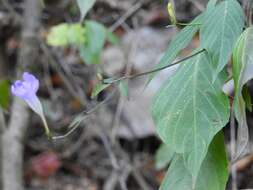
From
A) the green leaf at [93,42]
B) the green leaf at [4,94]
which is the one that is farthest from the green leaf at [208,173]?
the green leaf at [93,42]

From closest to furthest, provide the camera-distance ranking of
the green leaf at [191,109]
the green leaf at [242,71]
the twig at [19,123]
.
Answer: the green leaf at [242,71] < the green leaf at [191,109] < the twig at [19,123]

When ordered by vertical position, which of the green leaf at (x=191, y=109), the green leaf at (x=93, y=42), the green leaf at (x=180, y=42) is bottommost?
the green leaf at (x=93, y=42)

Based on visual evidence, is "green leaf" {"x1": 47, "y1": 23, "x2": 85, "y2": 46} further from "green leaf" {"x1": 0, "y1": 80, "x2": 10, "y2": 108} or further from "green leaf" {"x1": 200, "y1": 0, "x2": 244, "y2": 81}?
"green leaf" {"x1": 200, "y1": 0, "x2": 244, "y2": 81}

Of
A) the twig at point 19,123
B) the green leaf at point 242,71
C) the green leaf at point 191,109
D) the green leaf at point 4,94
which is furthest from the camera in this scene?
the twig at point 19,123

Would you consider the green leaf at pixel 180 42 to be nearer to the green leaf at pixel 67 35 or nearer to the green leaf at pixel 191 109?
the green leaf at pixel 191 109

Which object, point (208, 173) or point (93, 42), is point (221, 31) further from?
point (93, 42)

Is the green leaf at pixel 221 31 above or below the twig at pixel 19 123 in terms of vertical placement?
above

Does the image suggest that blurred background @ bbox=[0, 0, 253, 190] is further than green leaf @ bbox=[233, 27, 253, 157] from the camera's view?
Yes

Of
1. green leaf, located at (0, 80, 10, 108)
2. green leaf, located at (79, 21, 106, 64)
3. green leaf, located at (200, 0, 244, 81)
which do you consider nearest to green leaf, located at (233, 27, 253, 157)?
green leaf, located at (200, 0, 244, 81)

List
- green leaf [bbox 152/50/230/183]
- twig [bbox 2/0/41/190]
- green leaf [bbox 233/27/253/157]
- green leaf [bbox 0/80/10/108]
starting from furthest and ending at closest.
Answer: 1. twig [bbox 2/0/41/190]
2. green leaf [bbox 0/80/10/108]
3. green leaf [bbox 152/50/230/183]
4. green leaf [bbox 233/27/253/157]
